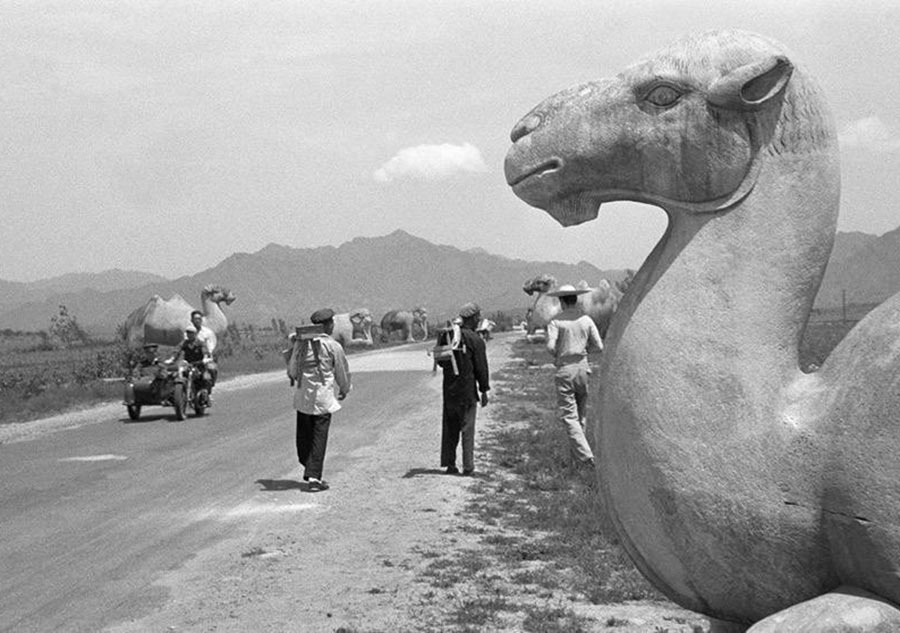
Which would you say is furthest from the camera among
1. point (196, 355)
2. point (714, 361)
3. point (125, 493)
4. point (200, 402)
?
point (200, 402)

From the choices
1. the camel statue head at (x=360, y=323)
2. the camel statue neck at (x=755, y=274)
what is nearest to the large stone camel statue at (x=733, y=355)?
the camel statue neck at (x=755, y=274)

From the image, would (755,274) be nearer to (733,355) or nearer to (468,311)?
(733,355)

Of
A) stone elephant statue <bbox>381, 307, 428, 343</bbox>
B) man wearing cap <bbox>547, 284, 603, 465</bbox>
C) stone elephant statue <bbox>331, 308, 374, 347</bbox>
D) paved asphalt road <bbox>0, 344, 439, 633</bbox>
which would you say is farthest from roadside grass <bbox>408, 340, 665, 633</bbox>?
stone elephant statue <bbox>381, 307, 428, 343</bbox>

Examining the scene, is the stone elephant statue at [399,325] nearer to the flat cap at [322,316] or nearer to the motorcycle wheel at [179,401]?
the motorcycle wheel at [179,401]

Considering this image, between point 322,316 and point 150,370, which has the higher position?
point 322,316

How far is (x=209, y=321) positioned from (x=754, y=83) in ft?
90.3

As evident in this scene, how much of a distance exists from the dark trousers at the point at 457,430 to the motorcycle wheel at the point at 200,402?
762 cm

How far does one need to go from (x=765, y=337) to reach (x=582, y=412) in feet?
30.8

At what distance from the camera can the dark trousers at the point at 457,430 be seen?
1238cm

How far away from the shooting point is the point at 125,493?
11.7 meters

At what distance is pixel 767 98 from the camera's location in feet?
10.5

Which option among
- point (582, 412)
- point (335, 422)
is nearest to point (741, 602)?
point (582, 412)

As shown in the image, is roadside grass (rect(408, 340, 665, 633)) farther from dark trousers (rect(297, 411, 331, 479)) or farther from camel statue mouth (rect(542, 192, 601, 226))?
camel statue mouth (rect(542, 192, 601, 226))

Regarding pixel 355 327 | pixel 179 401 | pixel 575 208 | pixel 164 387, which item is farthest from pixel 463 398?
pixel 355 327
